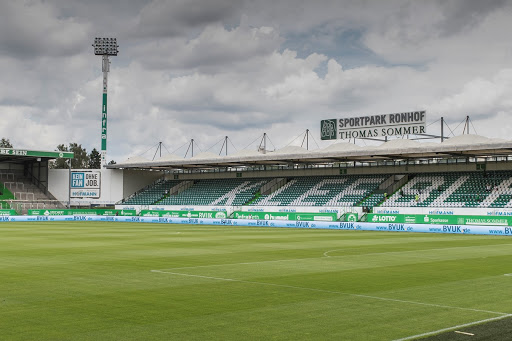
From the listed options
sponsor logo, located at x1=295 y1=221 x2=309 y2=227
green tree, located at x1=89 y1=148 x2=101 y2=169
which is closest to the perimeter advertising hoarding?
sponsor logo, located at x1=295 y1=221 x2=309 y2=227

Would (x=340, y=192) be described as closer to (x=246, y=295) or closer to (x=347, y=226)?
(x=347, y=226)

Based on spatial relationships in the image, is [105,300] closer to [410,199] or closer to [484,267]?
[484,267]

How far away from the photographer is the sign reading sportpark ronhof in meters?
57.8

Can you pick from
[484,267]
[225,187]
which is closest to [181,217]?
[225,187]

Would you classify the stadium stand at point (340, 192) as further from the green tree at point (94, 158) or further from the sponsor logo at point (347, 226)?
the green tree at point (94, 158)

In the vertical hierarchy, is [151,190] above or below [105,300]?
above

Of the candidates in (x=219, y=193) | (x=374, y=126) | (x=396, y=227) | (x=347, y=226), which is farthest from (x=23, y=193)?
(x=396, y=227)

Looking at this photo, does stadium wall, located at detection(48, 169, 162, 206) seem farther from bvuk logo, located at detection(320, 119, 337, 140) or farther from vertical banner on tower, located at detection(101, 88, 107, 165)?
bvuk logo, located at detection(320, 119, 337, 140)

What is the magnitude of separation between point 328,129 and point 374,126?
5.73 meters

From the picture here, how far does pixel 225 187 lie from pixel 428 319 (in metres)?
67.0

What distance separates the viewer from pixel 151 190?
83.1 m

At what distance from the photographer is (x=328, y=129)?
64.4 meters

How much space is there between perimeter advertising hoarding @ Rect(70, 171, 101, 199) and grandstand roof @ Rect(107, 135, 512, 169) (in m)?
4.46

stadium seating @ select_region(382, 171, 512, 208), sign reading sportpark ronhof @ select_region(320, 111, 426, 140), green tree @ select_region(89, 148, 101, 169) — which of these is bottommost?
stadium seating @ select_region(382, 171, 512, 208)
